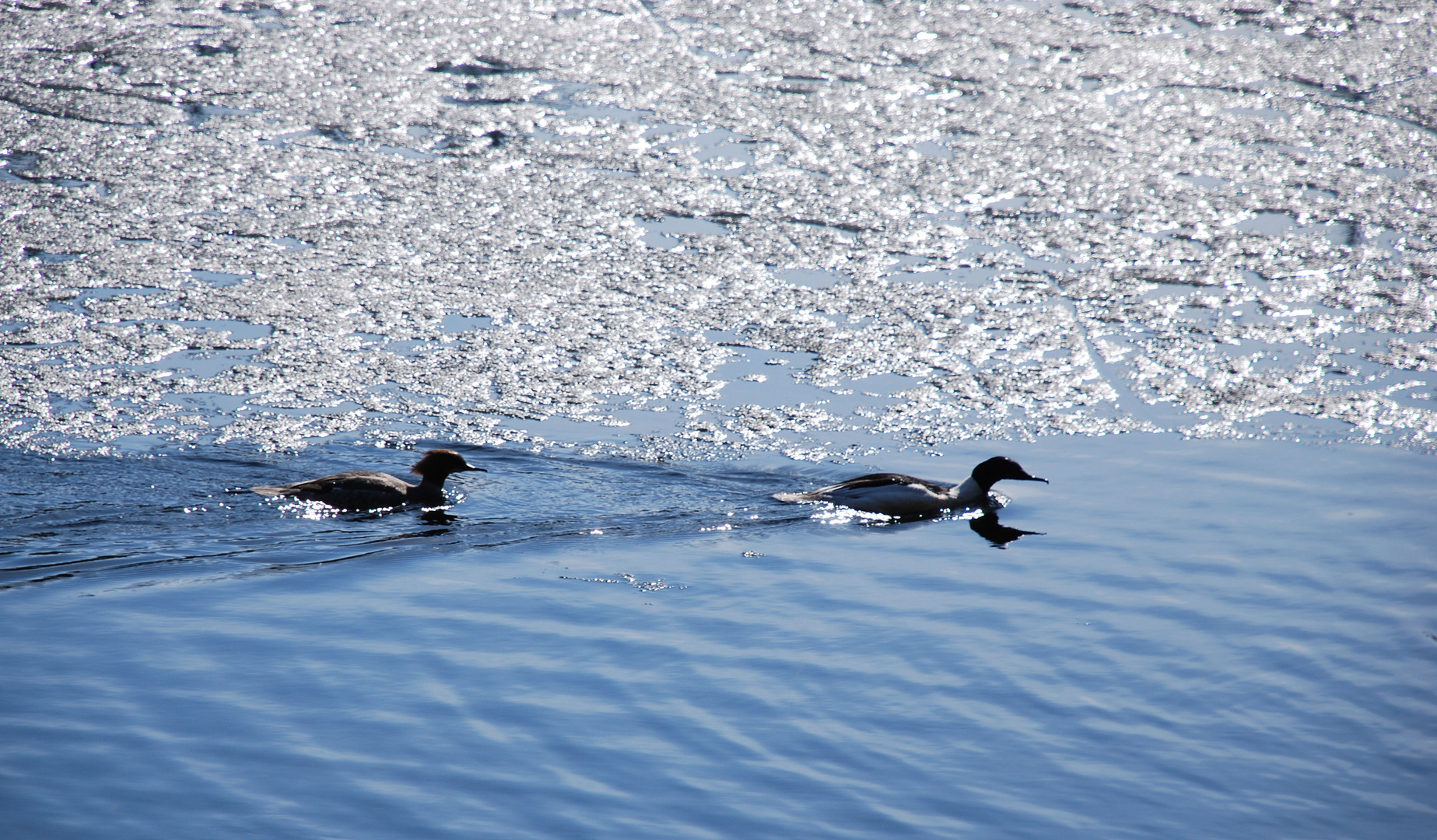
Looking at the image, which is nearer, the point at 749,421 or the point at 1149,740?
the point at 1149,740

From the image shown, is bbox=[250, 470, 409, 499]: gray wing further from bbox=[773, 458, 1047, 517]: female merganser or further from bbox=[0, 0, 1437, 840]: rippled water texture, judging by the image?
bbox=[773, 458, 1047, 517]: female merganser

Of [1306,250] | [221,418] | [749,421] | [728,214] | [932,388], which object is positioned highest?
[1306,250]

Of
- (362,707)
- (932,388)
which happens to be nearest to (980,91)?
(932,388)

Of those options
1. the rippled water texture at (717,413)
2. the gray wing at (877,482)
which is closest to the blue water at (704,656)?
the rippled water texture at (717,413)

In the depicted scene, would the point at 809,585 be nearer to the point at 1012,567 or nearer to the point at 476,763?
the point at 1012,567

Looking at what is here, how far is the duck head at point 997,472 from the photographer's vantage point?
964 centimetres

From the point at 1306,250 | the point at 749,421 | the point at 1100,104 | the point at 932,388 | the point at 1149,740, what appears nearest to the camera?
the point at 1149,740

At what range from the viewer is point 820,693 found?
691 centimetres

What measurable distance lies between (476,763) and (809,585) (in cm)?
273

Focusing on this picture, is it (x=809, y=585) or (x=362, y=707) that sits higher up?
(x=809, y=585)

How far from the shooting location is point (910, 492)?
9.41 metres

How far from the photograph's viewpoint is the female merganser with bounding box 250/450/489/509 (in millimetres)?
8727

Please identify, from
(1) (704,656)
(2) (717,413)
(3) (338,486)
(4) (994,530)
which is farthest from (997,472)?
(3) (338,486)

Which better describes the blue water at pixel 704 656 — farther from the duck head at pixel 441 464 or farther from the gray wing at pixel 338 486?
the duck head at pixel 441 464
